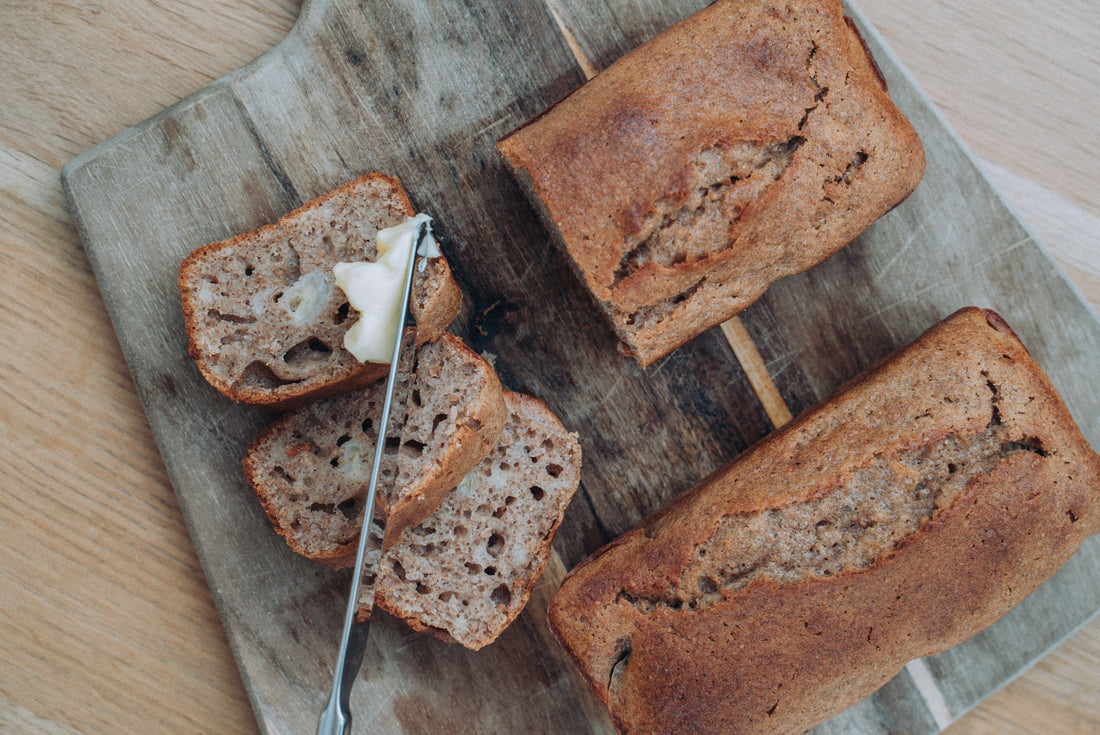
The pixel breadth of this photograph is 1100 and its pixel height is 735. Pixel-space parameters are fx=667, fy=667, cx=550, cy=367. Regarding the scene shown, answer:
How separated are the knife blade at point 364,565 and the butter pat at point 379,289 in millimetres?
27

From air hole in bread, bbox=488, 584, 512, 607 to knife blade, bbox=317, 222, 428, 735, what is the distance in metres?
0.42

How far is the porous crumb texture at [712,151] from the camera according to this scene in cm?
196

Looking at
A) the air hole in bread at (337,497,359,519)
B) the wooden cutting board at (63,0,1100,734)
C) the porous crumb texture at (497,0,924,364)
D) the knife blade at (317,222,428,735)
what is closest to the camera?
the knife blade at (317,222,428,735)

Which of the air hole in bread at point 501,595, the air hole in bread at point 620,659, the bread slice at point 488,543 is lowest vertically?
the air hole in bread at point 620,659

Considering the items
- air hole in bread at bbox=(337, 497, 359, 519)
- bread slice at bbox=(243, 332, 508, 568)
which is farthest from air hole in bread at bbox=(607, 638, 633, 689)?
air hole in bread at bbox=(337, 497, 359, 519)

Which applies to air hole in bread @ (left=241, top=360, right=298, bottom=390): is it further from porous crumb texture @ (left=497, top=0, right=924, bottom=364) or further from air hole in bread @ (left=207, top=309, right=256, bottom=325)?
porous crumb texture @ (left=497, top=0, right=924, bottom=364)

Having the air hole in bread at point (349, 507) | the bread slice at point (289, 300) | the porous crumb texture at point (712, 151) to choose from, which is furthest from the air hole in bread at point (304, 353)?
the porous crumb texture at point (712, 151)

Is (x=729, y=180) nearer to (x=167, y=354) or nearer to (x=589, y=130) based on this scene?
(x=589, y=130)

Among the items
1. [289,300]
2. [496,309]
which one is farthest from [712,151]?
[289,300]

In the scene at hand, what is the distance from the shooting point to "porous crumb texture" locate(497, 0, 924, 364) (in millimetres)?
1964

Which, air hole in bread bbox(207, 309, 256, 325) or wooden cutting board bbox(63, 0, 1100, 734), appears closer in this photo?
air hole in bread bbox(207, 309, 256, 325)

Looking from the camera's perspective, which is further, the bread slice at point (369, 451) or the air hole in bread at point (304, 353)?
the air hole in bread at point (304, 353)

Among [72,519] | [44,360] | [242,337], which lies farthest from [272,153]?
[72,519]

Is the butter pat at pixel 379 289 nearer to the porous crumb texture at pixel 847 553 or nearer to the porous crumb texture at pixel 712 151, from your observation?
the porous crumb texture at pixel 712 151
